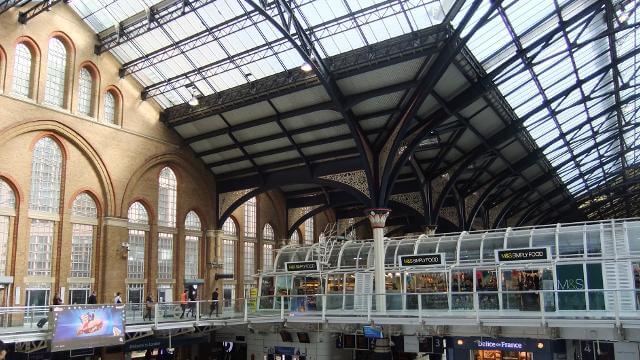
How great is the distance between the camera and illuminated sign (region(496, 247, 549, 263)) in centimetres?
2186

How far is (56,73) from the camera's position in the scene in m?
28.5

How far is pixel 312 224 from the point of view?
1903 inches

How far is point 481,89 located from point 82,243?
69.6ft

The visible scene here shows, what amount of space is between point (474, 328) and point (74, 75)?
2268 cm

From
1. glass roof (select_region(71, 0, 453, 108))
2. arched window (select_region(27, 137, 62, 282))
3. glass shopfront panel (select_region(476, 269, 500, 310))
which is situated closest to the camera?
glass shopfront panel (select_region(476, 269, 500, 310))

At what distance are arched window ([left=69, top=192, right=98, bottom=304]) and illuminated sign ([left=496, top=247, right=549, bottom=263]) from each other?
65.7ft

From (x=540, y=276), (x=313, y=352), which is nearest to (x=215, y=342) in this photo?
(x=313, y=352)

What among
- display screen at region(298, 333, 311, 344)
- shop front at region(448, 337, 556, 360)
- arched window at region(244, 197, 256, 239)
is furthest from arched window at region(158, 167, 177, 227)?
shop front at region(448, 337, 556, 360)

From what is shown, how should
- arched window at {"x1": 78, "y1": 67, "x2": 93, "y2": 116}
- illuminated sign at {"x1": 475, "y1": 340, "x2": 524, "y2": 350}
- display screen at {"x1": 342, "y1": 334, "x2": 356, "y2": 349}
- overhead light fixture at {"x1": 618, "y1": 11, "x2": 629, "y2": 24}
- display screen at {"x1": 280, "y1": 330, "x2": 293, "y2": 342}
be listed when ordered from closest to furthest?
illuminated sign at {"x1": 475, "y1": 340, "x2": 524, "y2": 350}, overhead light fixture at {"x1": 618, "y1": 11, "x2": 629, "y2": 24}, display screen at {"x1": 342, "y1": 334, "x2": 356, "y2": 349}, display screen at {"x1": 280, "y1": 330, "x2": 293, "y2": 342}, arched window at {"x1": 78, "y1": 67, "x2": 93, "y2": 116}

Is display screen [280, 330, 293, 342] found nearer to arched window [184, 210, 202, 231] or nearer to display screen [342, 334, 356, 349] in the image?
display screen [342, 334, 356, 349]

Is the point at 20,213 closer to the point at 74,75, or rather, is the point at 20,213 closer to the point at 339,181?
the point at 74,75

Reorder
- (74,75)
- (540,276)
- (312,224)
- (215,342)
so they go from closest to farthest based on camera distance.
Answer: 1. (540,276)
2. (74,75)
3. (215,342)
4. (312,224)

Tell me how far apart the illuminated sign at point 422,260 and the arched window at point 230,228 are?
650 inches

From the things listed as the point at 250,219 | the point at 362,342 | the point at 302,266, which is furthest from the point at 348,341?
the point at 250,219
